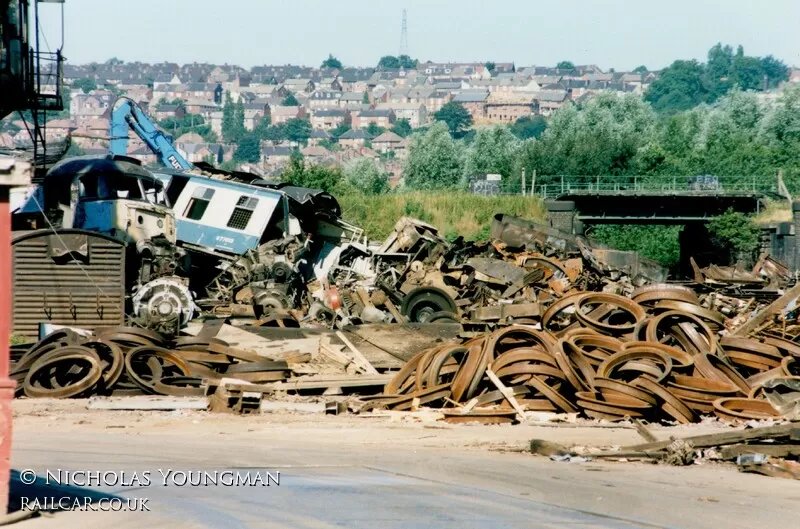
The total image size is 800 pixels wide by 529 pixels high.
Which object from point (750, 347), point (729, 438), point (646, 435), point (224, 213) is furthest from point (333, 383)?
point (224, 213)

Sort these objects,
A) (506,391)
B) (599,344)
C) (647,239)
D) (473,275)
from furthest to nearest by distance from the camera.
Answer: (647,239), (473,275), (599,344), (506,391)

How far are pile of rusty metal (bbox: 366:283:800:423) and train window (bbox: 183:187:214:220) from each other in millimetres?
16793

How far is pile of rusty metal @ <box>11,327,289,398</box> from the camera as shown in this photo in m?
19.5

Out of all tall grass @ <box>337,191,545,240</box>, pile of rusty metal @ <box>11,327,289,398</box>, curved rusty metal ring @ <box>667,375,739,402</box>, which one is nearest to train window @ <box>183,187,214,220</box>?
pile of rusty metal @ <box>11,327,289,398</box>

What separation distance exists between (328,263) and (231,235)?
331cm

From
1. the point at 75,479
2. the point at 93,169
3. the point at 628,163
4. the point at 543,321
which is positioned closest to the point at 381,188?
the point at 628,163

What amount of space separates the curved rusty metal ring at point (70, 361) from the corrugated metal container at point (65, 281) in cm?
641

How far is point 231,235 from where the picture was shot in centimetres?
3531

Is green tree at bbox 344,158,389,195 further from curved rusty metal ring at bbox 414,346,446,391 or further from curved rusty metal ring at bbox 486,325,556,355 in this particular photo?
curved rusty metal ring at bbox 486,325,556,355

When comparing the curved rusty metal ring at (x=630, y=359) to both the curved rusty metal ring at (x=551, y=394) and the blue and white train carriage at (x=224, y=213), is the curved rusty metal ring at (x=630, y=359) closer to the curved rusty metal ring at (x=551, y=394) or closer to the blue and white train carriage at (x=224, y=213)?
the curved rusty metal ring at (x=551, y=394)

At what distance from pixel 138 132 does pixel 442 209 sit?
745 inches

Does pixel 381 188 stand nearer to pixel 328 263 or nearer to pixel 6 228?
pixel 328 263

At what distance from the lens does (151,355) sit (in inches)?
799

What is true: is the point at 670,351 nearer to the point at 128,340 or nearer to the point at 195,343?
the point at 195,343
